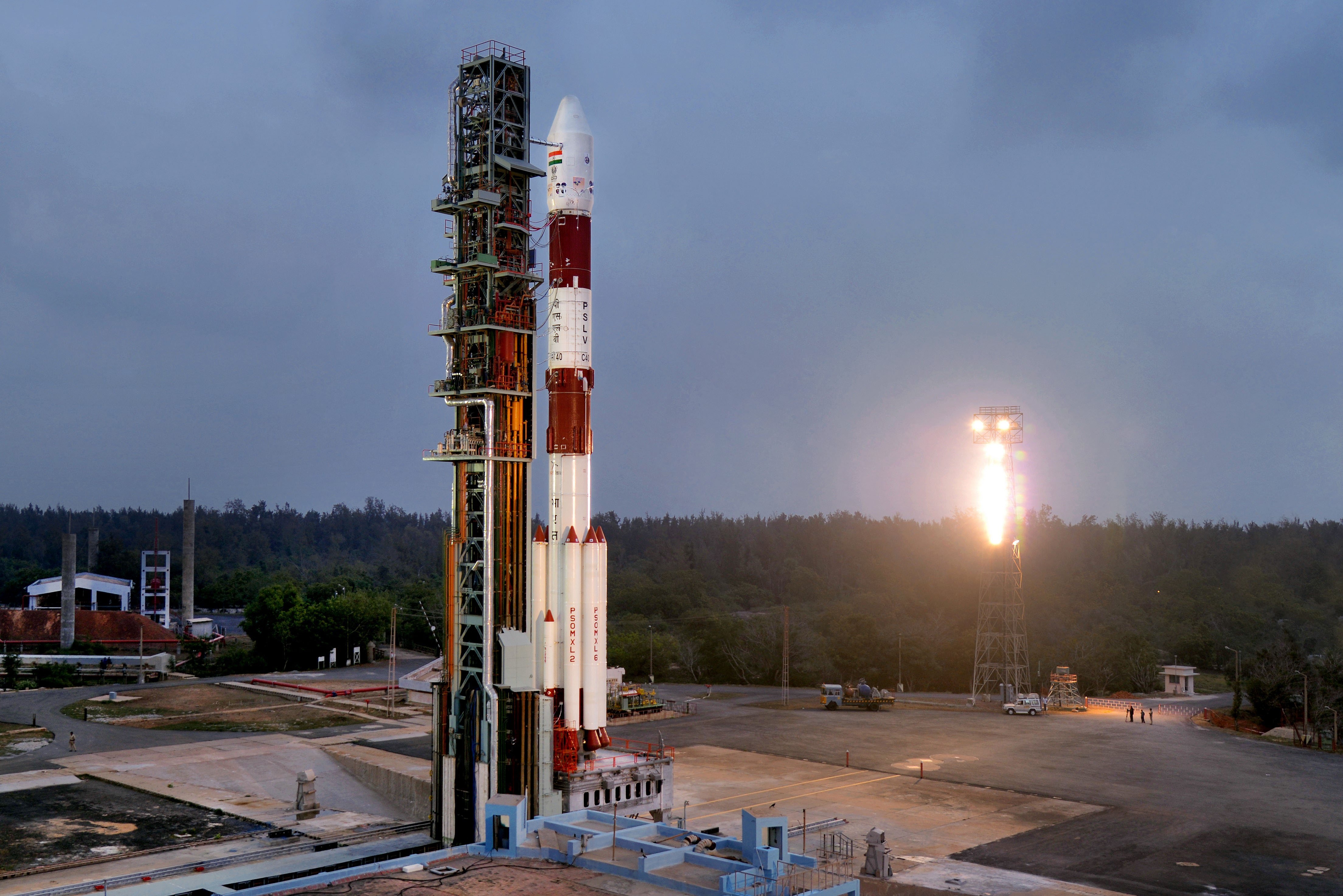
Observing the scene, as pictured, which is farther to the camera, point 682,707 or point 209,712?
point 682,707

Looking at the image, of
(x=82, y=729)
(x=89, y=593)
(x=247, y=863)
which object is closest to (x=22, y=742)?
(x=82, y=729)

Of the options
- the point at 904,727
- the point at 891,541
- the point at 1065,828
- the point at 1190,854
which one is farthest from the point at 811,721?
the point at 891,541

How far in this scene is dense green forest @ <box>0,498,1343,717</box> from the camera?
96.8 meters

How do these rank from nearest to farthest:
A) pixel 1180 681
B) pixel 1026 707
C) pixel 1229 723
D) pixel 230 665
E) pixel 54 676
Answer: pixel 1229 723 → pixel 1026 707 → pixel 54 676 → pixel 1180 681 → pixel 230 665

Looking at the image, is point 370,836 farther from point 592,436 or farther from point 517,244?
point 517,244

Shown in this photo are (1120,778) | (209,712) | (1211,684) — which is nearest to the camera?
(1120,778)

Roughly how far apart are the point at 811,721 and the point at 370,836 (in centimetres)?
3680

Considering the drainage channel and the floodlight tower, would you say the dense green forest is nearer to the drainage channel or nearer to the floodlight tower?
the floodlight tower

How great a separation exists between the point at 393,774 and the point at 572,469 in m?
19.5

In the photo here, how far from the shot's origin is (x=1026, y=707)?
72.4 metres

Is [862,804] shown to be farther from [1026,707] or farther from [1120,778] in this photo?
[1026,707]

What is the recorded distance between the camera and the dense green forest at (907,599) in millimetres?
96750

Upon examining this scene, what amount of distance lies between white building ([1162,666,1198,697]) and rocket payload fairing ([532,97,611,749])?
64343 millimetres

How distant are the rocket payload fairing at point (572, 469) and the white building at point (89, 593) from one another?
108294 mm
